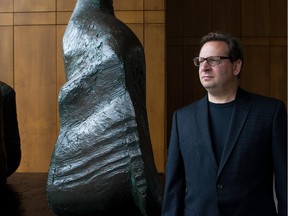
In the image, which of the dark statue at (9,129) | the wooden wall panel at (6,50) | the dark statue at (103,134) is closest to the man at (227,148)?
the dark statue at (103,134)

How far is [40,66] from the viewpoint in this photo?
820cm

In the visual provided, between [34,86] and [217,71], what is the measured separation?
6333mm

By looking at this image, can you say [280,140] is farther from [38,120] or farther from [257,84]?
[257,84]

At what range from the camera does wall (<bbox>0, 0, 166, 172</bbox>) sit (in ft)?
26.6

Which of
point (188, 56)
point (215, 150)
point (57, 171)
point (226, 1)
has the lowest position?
point (57, 171)

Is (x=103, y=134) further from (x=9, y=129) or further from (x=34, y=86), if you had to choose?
(x=34, y=86)

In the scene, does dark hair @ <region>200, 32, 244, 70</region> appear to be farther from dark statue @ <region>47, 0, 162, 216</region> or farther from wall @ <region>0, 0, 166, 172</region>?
wall @ <region>0, 0, 166, 172</region>

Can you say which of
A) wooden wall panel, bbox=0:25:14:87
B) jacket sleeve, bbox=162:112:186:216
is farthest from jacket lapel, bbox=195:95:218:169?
wooden wall panel, bbox=0:25:14:87

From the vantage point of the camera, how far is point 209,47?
89.1 inches

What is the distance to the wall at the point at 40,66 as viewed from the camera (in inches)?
320

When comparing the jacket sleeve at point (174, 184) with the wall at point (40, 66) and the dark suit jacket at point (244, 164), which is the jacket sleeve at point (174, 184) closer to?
the dark suit jacket at point (244, 164)

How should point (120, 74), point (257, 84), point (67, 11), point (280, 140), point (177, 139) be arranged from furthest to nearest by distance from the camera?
point (257, 84)
point (67, 11)
point (120, 74)
point (177, 139)
point (280, 140)

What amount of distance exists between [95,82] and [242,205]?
1704 mm

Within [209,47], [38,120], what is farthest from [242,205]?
[38,120]
